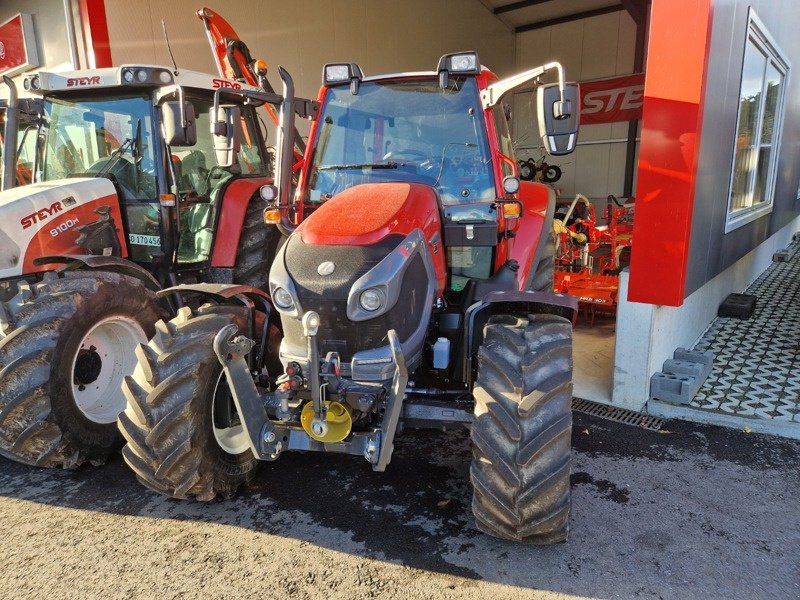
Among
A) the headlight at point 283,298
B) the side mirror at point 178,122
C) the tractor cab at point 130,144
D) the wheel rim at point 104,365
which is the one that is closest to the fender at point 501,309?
the headlight at point 283,298

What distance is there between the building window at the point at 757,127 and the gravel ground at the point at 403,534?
10.4ft

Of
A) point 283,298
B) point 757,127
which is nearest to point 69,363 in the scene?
point 283,298

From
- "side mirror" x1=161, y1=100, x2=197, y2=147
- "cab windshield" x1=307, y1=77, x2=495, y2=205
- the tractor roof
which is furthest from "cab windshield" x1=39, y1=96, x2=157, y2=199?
"cab windshield" x1=307, y1=77, x2=495, y2=205

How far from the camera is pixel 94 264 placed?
347 cm

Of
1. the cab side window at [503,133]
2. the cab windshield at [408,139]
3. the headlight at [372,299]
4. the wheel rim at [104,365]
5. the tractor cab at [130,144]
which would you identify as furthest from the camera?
the tractor cab at [130,144]

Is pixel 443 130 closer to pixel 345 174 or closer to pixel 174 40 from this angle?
pixel 345 174

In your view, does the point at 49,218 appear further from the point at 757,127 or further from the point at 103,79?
the point at 757,127

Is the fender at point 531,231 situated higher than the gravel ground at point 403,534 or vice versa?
the fender at point 531,231

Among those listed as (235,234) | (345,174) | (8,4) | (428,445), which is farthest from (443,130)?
(8,4)

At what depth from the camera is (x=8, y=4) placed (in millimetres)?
8539

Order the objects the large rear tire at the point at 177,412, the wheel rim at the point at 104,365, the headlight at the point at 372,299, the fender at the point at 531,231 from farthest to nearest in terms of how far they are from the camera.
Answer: the fender at the point at 531,231 < the wheel rim at the point at 104,365 < the large rear tire at the point at 177,412 < the headlight at the point at 372,299

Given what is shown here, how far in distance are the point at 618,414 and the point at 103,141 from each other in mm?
4099

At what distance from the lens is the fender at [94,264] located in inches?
137

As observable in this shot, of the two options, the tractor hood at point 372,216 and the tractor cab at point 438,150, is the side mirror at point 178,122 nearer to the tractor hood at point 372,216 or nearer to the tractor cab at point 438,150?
the tractor cab at point 438,150
